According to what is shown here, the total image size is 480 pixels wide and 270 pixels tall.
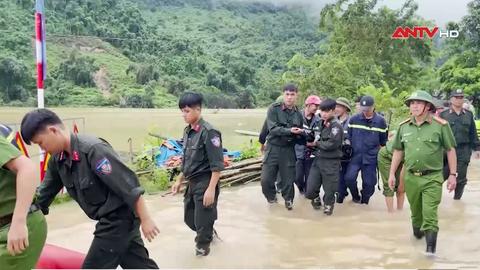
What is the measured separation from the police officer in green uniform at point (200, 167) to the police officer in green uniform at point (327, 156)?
80.2 inches

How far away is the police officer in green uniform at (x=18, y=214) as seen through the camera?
95.3 inches

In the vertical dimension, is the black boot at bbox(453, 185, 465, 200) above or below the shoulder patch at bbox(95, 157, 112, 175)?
below

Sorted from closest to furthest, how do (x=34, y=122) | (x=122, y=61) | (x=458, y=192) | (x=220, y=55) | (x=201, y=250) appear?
(x=34, y=122)
(x=201, y=250)
(x=458, y=192)
(x=122, y=61)
(x=220, y=55)

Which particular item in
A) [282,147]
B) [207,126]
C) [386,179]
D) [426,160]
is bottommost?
[386,179]

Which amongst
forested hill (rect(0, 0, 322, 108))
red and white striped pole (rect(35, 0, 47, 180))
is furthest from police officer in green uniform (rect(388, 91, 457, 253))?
forested hill (rect(0, 0, 322, 108))

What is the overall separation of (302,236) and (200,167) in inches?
60.0

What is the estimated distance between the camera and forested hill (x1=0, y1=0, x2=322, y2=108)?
40.7 metres

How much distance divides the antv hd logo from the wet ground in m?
16.6

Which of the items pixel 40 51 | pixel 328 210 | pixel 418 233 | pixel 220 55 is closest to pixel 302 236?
pixel 328 210

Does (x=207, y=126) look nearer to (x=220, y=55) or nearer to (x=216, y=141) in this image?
(x=216, y=141)

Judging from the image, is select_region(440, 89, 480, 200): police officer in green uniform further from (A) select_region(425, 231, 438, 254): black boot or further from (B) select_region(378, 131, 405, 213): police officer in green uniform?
(A) select_region(425, 231, 438, 254): black boot

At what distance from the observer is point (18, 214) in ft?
7.96

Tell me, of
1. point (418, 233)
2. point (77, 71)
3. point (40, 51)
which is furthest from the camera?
point (77, 71)

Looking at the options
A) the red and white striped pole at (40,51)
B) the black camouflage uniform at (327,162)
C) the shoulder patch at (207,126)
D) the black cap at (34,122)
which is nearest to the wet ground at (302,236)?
the black camouflage uniform at (327,162)
